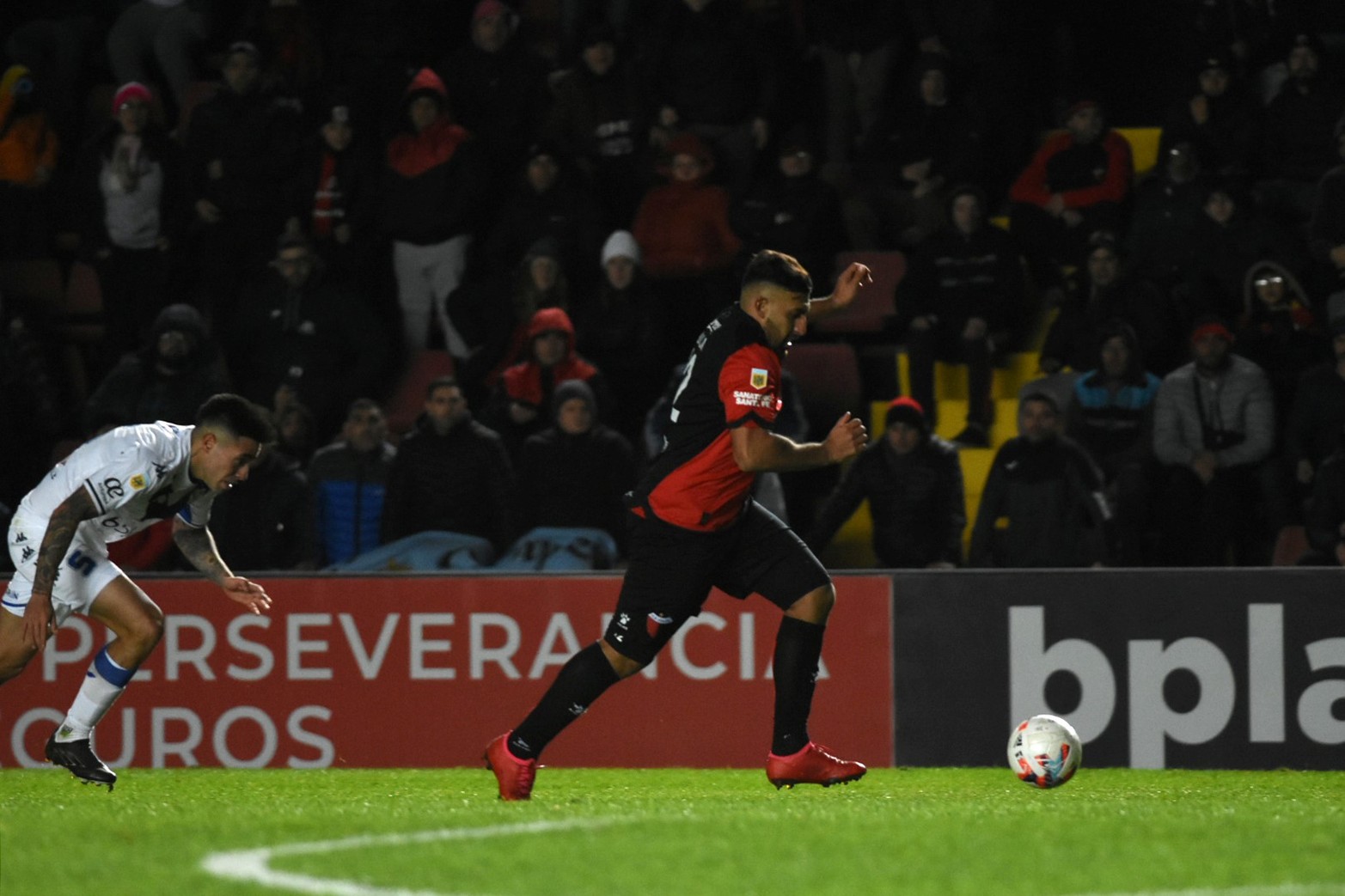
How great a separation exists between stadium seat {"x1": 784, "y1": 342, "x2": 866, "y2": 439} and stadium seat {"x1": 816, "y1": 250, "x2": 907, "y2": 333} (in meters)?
0.46

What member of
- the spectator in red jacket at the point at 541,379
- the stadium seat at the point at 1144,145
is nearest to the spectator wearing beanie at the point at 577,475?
the spectator in red jacket at the point at 541,379

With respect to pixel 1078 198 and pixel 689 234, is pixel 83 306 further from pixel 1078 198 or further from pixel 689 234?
pixel 1078 198

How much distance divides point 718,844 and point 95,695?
3.67 m

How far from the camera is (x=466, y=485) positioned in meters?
12.1

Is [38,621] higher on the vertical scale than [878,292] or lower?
lower

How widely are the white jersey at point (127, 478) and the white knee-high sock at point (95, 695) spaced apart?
598mm

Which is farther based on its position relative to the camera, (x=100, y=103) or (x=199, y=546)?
(x=100, y=103)

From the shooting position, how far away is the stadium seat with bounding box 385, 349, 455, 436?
1437cm

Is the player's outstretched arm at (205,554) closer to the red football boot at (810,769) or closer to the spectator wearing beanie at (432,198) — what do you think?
the red football boot at (810,769)

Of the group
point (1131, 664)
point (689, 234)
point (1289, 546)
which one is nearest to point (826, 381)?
point (689, 234)

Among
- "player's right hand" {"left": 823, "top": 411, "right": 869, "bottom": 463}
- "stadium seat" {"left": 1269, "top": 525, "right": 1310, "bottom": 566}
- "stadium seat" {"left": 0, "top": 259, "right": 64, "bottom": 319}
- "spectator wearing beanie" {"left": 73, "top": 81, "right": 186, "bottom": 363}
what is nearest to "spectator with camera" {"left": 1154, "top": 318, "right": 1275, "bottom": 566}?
"stadium seat" {"left": 1269, "top": 525, "right": 1310, "bottom": 566}

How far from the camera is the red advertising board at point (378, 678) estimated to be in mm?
10484

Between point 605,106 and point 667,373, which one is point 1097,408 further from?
point 605,106

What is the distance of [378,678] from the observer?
10547 millimetres
